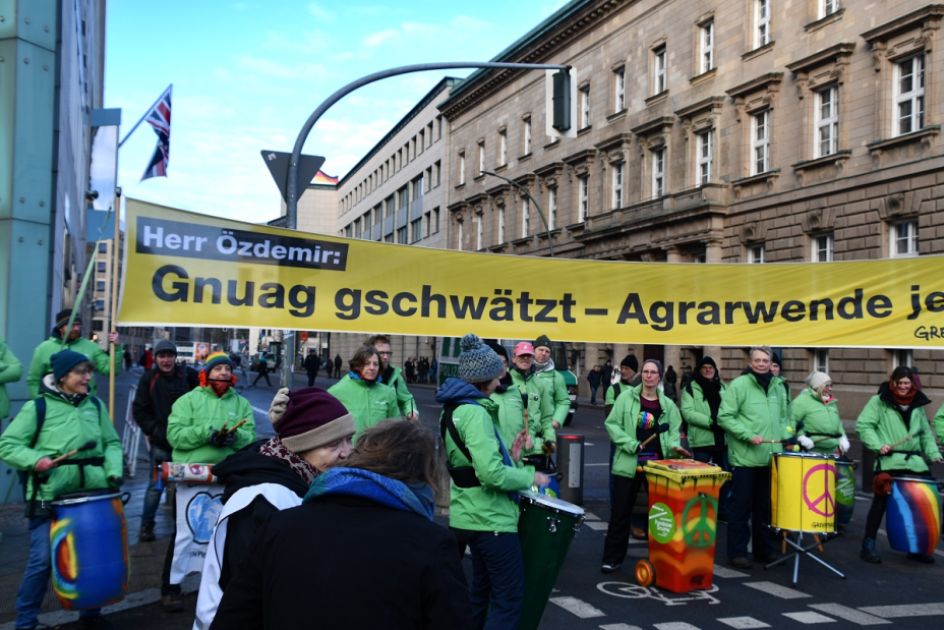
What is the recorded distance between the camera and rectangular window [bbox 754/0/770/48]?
31.3 m

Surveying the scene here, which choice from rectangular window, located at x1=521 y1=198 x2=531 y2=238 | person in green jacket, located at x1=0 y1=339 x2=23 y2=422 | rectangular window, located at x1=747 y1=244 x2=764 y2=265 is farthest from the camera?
rectangular window, located at x1=521 y1=198 x2=531 y2=238

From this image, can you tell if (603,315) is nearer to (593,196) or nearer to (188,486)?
(188,486)

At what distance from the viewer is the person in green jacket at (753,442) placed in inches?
311

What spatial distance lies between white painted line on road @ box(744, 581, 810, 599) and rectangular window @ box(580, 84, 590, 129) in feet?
125

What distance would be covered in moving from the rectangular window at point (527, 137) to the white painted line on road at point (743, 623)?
44832 millimetres

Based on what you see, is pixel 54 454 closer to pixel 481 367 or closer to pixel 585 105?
pixel 481 367

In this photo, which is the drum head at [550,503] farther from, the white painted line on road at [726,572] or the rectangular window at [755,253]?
the rectangular window at [755,253]

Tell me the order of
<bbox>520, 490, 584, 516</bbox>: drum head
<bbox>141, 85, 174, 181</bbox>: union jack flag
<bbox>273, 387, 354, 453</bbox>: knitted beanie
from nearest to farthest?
<bbox>273, 387, 354, 453</bbox>: knitted beanie → <bbox>520, 490, 584, 516</bbox>: drum head → <bbox>141, 85, 174, 181</bbox>: union jack flag

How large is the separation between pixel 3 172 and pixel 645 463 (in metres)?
8.08

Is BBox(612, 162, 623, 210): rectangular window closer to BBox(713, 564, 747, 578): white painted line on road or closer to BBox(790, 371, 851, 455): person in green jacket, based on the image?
BBox(790, 371, 851, 455): person in green jacket

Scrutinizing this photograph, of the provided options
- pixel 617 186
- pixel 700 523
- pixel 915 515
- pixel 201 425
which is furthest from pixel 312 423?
pixel 617 186

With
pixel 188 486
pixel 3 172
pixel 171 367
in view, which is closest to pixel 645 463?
pixel 188 486

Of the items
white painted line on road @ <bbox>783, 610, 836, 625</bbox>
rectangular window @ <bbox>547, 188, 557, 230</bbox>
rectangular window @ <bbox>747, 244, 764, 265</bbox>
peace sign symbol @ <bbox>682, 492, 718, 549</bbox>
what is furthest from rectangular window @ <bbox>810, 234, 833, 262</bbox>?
white painted line on road @ <bbox>783, 610, 836, 625</bbox>

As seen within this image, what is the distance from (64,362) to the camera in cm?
561
